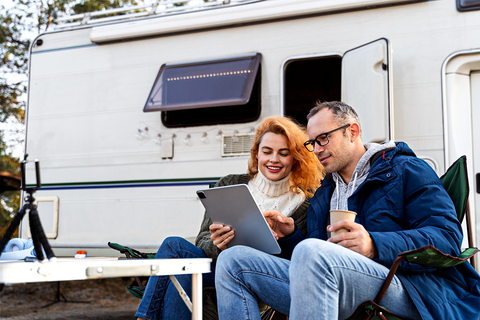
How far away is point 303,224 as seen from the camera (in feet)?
7.66

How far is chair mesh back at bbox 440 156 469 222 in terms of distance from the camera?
2002 mm

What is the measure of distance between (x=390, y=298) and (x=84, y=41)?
134 inches

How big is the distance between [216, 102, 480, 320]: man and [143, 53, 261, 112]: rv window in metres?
1.37

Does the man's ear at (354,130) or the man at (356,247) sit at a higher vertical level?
the man's ear at (354,130)

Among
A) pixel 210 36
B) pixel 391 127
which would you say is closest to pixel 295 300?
pixel 391 127

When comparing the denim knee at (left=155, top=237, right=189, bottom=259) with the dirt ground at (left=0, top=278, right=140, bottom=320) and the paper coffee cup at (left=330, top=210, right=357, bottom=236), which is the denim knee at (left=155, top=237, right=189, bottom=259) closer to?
the paper coffee cup at (left=330, top=210, right=357, bottom=236)

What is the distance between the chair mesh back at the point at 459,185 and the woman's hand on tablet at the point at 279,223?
2.30 ft

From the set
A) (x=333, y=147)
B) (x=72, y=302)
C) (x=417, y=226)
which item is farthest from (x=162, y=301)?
(x=72, y=302)

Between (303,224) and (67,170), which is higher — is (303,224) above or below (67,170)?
below

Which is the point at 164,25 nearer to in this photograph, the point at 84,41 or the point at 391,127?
the point at 84,41

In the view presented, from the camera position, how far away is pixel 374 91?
9.95ft

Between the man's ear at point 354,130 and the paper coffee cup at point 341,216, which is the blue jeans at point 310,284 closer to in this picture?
the paper coffee cup at point 341,216

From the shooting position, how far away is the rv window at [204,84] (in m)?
3.46

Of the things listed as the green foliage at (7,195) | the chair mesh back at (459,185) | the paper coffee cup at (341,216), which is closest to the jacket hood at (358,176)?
the chair mesh back at (459,185)
